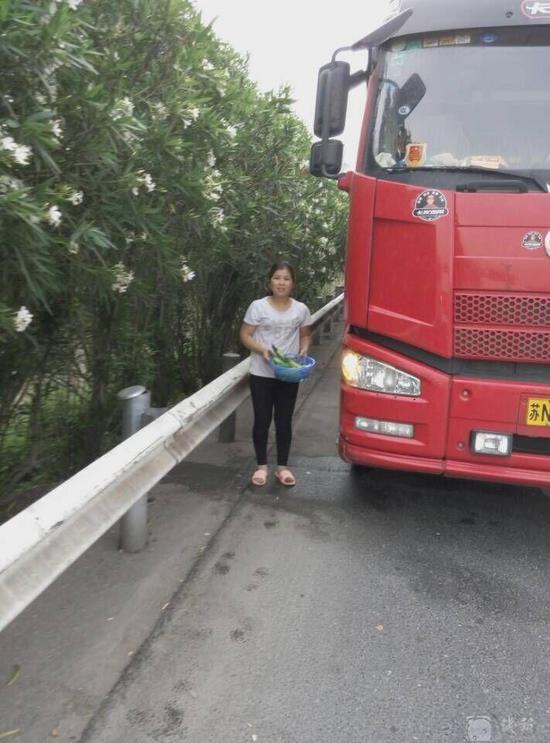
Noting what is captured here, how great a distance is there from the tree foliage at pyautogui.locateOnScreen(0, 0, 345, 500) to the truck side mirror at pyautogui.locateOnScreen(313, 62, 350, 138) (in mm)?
598

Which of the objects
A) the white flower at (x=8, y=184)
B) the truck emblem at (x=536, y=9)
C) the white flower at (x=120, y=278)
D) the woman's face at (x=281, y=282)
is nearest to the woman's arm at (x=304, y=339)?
the woman's face at (x=281, y=282)

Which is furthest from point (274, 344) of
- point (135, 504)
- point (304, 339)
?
point (135, 504)

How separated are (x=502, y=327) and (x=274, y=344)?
1.72m

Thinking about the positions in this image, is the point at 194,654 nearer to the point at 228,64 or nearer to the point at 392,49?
the point at 392,49

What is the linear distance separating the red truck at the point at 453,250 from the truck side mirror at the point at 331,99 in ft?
0.84

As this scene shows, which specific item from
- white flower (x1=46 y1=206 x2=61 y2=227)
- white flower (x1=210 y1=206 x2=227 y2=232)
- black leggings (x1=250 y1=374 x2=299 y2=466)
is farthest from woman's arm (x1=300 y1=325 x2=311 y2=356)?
white flower (x1=46 y1=206 x2=61 y2=227)

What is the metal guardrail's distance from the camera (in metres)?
1.99

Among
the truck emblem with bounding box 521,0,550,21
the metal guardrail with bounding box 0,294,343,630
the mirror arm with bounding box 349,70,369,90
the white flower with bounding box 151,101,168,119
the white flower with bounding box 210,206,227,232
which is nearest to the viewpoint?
the metal guardrail with bounding box 0,294,343,630

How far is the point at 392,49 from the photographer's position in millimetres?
Answer: 4070

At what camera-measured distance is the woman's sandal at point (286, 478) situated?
4867 mm

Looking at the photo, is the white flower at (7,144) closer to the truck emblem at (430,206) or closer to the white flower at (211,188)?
the white flower at (211,188)

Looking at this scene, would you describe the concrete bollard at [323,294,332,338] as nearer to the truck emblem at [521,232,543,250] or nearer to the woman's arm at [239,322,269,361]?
the woman's arm at [239,322,269,361]

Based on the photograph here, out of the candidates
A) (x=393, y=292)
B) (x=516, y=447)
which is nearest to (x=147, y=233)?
(x=393, y=292)

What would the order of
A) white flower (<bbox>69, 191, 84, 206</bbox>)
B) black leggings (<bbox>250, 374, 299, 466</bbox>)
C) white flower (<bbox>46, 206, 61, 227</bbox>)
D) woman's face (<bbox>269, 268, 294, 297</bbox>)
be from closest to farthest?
1. white flower (<bbox>46, 206, 61, 227</bbox>)
2. white flower (<bbox>69, 191, 84, 206</bbox>)
3. woman's face (<bbox>269, 268, 294, 297</bbox>)
4. black leggings (<bbox>250, 374, 299, 466</bbox>)
